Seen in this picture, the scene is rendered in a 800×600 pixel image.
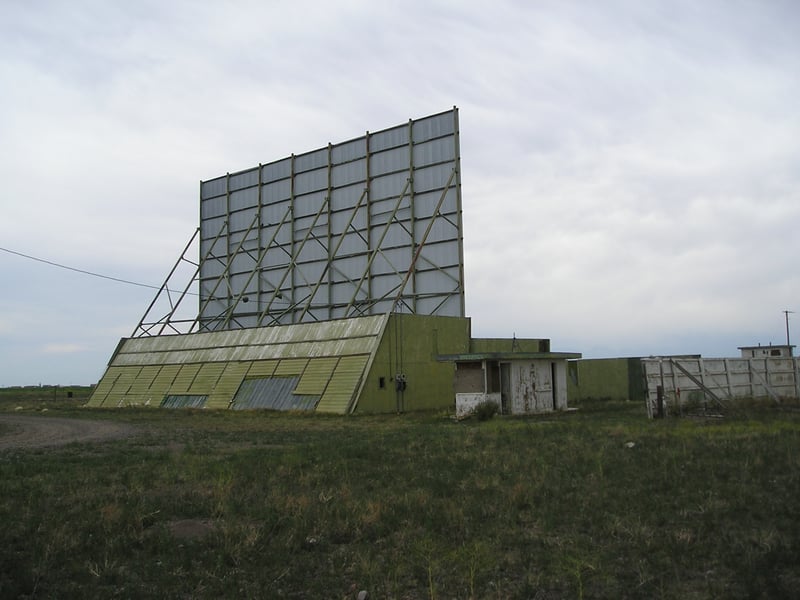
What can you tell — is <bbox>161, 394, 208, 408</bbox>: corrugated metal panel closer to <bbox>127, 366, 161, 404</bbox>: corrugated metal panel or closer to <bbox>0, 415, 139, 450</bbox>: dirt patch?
<bbox>127, 366, 161, 404</bbox>: corrugated metal panel

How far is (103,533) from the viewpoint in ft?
29.7

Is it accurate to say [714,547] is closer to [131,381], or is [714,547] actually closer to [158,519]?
[158,519]

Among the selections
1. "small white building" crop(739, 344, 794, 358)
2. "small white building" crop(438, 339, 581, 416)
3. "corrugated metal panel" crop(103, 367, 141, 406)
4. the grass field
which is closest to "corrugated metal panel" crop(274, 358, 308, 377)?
"small white building" crop(438, 339, 581, 416)

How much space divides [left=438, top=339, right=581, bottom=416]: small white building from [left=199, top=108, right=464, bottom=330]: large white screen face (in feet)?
26.2

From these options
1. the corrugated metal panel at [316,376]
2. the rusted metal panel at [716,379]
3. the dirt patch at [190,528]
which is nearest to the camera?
the dirt patch at [190,528]

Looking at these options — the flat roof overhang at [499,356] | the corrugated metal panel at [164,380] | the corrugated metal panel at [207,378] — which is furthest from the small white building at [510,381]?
the corrugated metal panel at [164,380]

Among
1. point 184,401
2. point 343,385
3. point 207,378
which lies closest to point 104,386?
point 184,401

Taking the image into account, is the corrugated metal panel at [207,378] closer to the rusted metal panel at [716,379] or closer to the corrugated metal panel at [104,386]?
the corrugated metal panel at [104,386]

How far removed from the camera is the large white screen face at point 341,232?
131 feet

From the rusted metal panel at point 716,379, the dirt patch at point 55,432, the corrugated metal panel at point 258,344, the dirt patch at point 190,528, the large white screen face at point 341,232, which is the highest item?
the large white screen face at point 341,232

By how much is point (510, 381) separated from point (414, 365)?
7.12 m

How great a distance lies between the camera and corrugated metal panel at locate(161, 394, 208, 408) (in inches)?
1531

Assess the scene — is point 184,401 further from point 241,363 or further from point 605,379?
point 605,379

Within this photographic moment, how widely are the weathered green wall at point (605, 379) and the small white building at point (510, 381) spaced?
8.66 metres
